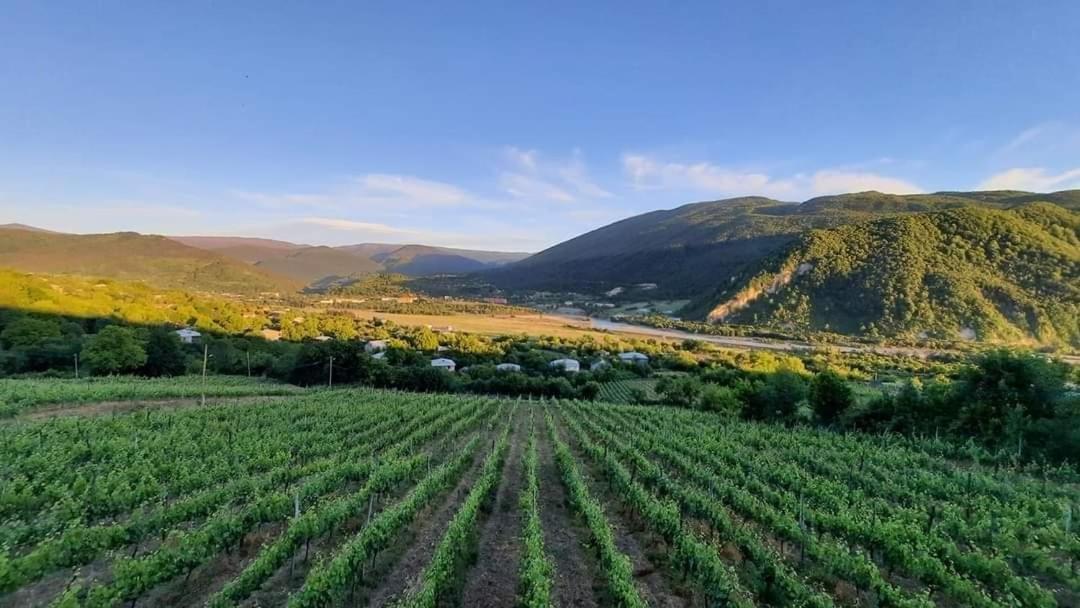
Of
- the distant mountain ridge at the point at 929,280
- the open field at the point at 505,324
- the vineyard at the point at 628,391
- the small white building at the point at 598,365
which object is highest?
the distant mountain ridge at the point at 929,280

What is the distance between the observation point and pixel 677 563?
404 inches

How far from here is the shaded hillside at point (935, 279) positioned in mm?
73562

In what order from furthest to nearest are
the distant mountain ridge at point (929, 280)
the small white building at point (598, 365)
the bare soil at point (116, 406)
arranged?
the distant mountain ridge at point (929, 280)
the small white building at point (598, 365)
the bare soil at point (116, 406)

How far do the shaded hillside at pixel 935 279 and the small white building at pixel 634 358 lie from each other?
39484mm

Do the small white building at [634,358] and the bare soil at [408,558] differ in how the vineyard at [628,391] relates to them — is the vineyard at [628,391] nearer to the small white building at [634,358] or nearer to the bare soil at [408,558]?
the small white building at [634,358]

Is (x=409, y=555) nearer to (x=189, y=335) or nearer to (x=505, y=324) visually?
(x=189, y=335)

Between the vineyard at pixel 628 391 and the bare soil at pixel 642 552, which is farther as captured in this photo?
the vineyard at pixel 628 391

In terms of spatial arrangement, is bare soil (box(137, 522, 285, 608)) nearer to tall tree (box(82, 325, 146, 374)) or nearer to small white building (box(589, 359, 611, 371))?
tall tree (box(82, 325, 146, 374))

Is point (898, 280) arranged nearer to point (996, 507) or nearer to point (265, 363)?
point (996, 507)

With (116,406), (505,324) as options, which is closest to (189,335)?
(116,406)

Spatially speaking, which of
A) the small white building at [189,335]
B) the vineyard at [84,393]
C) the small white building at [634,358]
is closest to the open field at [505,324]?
the small white building at [634,358]

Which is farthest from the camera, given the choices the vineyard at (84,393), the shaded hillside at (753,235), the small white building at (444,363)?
the shaded hillside at (753,235)

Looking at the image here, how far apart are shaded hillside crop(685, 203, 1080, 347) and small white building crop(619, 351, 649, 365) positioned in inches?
1554

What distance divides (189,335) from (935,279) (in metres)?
114
